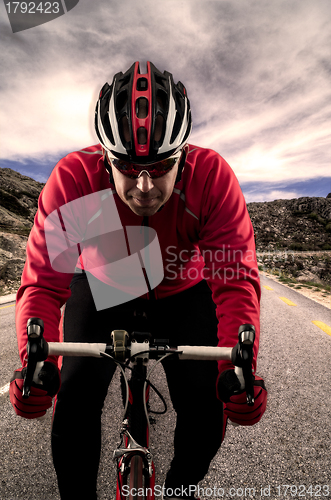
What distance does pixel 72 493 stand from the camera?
Result: 129cm

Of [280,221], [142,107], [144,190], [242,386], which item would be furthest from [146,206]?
[280,221]

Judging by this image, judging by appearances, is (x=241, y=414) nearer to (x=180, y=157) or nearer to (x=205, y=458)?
(x=205, y=458)

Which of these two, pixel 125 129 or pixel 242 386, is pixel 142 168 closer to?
pixel 125 129

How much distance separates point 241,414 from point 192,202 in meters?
1.18

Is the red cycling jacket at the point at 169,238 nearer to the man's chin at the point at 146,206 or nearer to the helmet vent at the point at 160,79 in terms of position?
the man's chin at the point at 146,206

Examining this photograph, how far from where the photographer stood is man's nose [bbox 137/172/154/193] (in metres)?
1.38

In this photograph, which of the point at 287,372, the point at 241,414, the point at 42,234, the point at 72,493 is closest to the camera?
the point at 241,414

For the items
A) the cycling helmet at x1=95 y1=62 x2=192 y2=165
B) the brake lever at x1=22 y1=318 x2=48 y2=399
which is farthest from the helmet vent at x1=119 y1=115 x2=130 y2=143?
the brake lever at x1=22 y1=318 x2=48 y2=399

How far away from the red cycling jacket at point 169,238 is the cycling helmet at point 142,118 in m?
0.28

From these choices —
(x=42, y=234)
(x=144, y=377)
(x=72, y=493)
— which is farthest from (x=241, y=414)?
(x=42, y=234)

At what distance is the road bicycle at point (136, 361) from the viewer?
940mm

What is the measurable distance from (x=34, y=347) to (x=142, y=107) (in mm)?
1351

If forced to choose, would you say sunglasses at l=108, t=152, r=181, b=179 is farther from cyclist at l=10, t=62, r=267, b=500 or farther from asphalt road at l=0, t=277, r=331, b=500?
asphalt road at l=0, t=277, r=331, b=500
